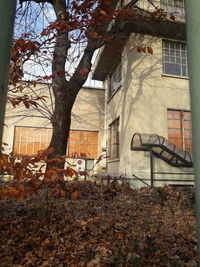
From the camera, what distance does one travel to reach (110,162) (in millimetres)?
12242

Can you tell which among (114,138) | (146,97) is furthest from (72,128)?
(146,97)

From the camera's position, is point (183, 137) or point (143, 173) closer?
point (143, 173)

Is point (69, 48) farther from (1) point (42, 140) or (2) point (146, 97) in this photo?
(1) point (42, 140)

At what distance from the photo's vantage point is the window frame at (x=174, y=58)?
10.4 metres

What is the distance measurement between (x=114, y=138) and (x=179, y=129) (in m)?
3.82

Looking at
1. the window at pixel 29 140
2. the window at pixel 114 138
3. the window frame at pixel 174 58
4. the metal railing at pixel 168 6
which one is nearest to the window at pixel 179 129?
the window frame at pixel 174 58

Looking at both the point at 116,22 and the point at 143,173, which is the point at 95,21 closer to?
the point at 116,22

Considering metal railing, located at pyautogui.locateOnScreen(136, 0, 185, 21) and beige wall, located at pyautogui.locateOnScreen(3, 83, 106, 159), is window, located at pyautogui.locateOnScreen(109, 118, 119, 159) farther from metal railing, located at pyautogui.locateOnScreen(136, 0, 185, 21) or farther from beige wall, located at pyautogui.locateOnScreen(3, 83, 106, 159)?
metal railing, located at pyautogui.locateOnScreen(136, 0, 185, 21)

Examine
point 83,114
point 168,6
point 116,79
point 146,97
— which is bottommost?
point 146,97

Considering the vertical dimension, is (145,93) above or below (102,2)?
below

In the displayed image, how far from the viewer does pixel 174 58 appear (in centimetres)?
1053

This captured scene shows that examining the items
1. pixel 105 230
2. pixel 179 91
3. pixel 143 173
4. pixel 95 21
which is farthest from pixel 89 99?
pixel 105 230

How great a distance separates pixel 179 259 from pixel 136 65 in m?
8.91

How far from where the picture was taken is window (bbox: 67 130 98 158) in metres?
14.3
